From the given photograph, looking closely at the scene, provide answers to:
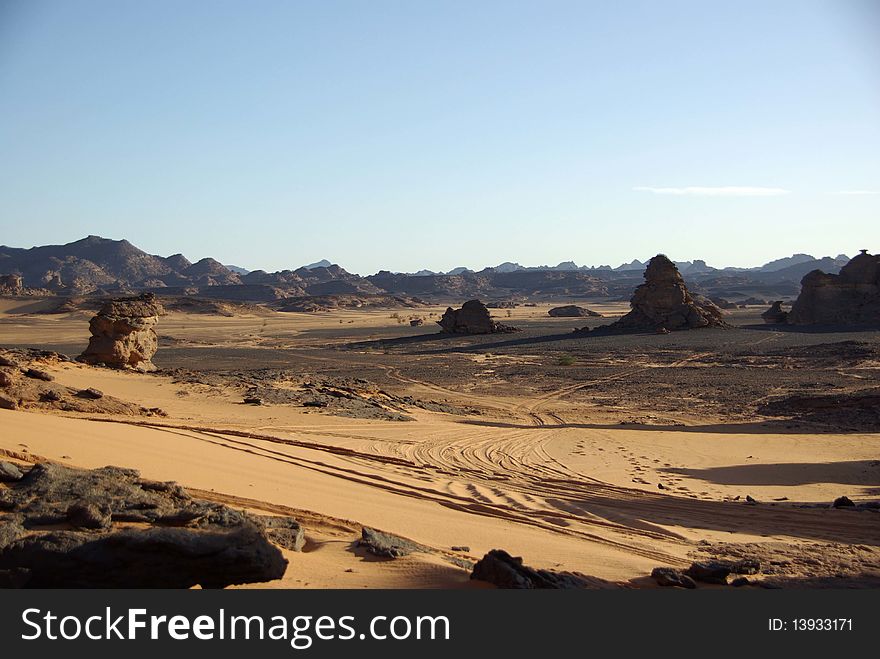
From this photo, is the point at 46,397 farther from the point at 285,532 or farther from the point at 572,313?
the point at 572,313

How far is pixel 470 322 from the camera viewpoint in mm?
52844

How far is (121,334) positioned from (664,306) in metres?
38.6

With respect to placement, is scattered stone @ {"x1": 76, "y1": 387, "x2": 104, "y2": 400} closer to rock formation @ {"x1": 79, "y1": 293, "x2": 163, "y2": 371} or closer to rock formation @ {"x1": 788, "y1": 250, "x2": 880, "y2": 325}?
rock formation @ {"x1": 79, "y1": 293, "x2": 163, "y2": 371}

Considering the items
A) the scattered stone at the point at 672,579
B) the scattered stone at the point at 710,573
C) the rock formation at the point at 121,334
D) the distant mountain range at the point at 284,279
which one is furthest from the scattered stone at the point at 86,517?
the distant mountain range at the point at 284,279

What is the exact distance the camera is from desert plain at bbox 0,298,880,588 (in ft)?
22.0

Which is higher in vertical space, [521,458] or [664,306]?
[664,306]

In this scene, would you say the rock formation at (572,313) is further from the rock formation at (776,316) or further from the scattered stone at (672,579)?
the scattered stone at (672,579)

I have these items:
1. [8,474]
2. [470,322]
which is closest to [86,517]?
[8,474]

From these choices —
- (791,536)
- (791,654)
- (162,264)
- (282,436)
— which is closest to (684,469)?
(791,536)

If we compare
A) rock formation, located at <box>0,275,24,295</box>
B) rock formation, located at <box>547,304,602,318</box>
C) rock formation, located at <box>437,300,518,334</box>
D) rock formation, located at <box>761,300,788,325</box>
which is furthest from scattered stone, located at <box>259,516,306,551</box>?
rock formation, located at <box>0,275,24,295</box>

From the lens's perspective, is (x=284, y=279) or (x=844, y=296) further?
(x=284, y=279)

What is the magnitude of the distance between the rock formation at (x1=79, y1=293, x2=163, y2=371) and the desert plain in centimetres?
176

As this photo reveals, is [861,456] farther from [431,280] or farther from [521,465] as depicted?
[431,280]

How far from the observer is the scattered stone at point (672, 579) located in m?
5.32
